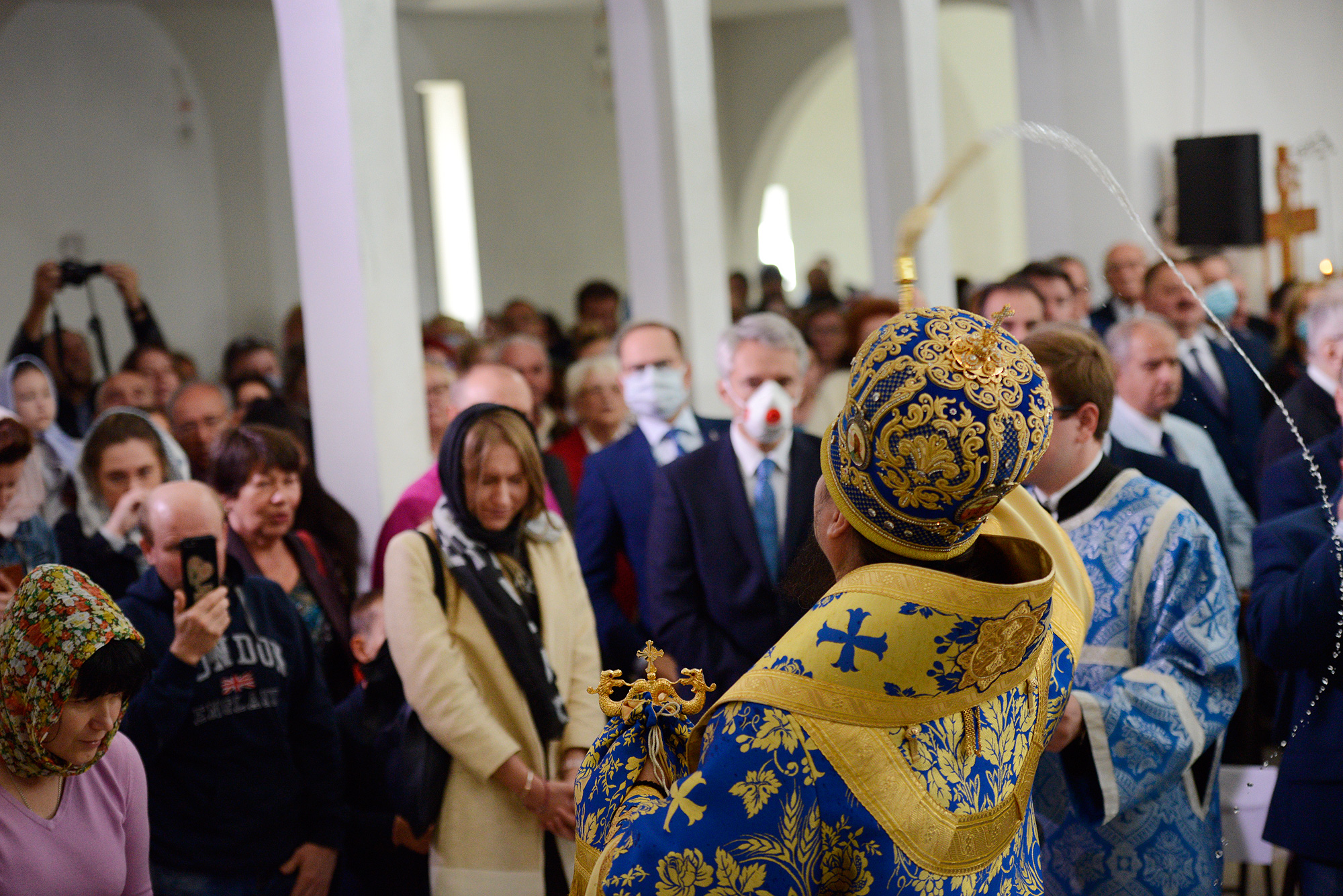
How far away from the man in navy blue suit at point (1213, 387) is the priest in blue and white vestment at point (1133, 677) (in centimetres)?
320

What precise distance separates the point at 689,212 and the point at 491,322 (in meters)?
3.66

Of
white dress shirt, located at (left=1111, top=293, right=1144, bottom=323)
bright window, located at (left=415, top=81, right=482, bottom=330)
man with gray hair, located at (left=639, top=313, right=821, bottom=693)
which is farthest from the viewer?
bright window, located at (left=415, top=81, right=482, bottom=330)

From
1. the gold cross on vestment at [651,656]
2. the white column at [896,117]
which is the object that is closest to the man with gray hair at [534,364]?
the white column at [896,117]

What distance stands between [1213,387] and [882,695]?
5634 millimetres

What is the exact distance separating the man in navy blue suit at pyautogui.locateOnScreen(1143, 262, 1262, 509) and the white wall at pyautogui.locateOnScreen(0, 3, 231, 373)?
25.9 feet

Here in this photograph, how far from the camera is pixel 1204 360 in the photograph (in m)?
6.80

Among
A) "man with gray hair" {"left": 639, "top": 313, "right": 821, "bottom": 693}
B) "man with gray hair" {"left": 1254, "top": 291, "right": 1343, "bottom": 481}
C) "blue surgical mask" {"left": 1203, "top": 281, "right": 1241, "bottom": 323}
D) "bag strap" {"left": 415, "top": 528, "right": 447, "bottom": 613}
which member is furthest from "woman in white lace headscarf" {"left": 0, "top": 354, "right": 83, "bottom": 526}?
"blue surgical mask" {"left": 1203, "top": 281, "right": 1241, "bottom": 323}

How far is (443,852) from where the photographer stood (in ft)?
11.6

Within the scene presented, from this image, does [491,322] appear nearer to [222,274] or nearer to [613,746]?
[222,274]

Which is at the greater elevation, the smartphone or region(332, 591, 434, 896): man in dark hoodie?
the smartphone

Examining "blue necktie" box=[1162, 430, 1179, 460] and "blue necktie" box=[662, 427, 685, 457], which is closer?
"blue necktie" box=[1162, 430, 1179, 460]

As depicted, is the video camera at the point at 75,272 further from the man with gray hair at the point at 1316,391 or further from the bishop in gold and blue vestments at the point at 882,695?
the bishop in gold and blue vestments at the point at 882,695

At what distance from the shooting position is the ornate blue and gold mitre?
1.57 metres

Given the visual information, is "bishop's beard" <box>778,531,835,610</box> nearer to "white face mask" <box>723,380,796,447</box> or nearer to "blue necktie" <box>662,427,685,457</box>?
"white face mask" <box>723,380,796,447</box>
